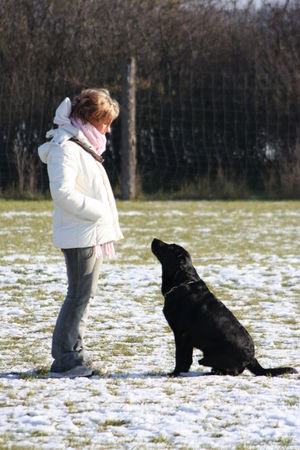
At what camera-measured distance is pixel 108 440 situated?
3.71 m

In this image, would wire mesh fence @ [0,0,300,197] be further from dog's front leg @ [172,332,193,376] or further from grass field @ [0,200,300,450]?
dog's front leg @ [172,332,193,376]

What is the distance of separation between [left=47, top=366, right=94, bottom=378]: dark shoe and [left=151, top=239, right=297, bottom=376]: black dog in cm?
48

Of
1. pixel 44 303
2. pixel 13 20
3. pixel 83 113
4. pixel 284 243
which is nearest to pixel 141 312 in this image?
pixel 44 303

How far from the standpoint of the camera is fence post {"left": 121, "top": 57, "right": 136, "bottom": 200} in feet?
51.9

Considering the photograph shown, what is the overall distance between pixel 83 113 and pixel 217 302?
1253 millimetres

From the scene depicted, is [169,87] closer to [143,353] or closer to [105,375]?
[143,353]

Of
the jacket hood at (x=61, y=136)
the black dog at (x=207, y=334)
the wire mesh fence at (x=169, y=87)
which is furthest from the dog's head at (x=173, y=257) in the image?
the wire mesh fence at (x=169, y=87)

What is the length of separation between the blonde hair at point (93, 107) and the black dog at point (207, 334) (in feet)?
3.36

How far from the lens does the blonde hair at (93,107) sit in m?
4.87

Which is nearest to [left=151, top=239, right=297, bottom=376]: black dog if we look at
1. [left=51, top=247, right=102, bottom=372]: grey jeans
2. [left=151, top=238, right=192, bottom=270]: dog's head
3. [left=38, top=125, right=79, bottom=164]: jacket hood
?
[left=151, top=238, right=192, bottom=270]: dog's head

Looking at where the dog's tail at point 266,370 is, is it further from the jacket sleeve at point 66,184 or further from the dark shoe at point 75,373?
the jacket sleeve at point 66,184

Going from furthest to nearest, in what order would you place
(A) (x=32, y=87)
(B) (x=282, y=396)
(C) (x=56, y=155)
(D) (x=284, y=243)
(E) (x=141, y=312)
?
(A) (x=32, y=87) < (D) (x=284, y=243) < (E) (x=141, y=312) < (C) (x=56, y=155) < (B) (x=282, y=396)

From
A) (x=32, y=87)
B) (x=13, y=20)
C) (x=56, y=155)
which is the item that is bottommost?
(x=56, y=155)

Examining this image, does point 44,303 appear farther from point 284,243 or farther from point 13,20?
point 13,20
